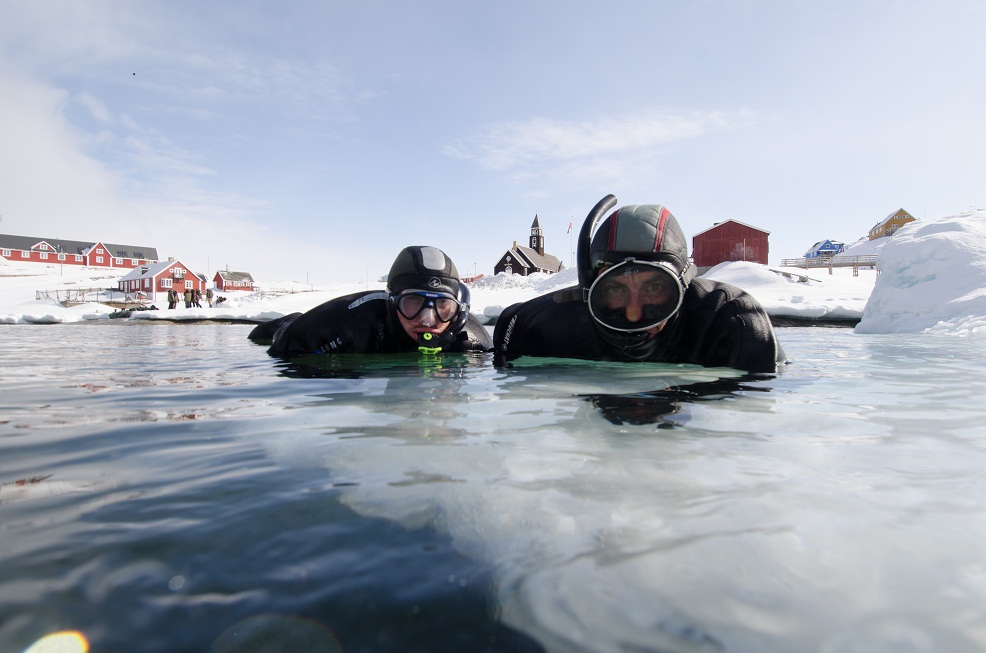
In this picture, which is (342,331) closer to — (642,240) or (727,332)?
(642,240)

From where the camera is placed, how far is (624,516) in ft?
3.99

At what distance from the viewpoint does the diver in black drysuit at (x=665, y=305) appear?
11.3 feet

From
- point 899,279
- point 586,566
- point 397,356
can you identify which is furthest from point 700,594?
point 899,279

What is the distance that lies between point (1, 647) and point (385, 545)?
0.57 m

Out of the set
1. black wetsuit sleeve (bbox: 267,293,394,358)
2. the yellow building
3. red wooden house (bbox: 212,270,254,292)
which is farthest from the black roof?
the yellow building

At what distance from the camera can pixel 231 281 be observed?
7075cm

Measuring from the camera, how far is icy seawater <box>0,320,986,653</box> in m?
0.82

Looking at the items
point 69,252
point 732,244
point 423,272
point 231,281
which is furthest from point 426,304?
point 69,252

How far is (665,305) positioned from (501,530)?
2.62 metres

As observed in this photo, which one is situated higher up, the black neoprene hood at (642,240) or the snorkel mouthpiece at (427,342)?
the black neoprene hood at (642,240)

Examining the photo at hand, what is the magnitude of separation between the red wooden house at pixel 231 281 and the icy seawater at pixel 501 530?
247 ft

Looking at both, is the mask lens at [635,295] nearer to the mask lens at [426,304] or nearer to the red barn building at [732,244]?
the mask lens at [426,304]

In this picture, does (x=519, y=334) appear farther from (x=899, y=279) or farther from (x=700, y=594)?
(x=899, y=279)

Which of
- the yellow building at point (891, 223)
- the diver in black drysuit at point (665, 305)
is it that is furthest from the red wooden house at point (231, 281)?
the yellow building at point (891, 223)
